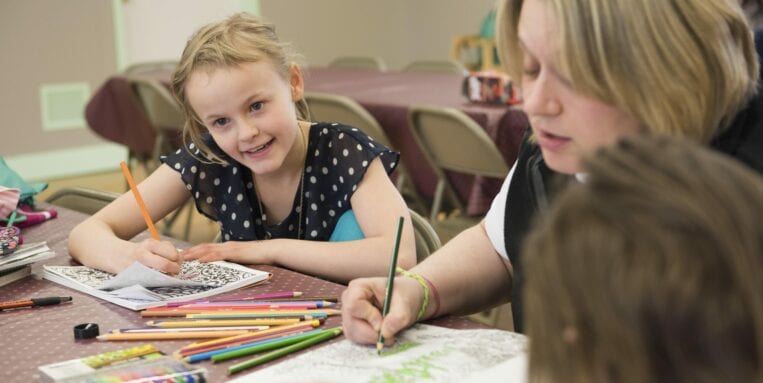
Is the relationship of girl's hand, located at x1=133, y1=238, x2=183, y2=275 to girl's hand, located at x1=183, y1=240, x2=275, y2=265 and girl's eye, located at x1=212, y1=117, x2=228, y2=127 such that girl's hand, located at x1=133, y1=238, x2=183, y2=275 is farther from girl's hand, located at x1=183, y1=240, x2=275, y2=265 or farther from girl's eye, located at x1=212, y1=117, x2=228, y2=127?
girl's eye, located at x1=212, y1=117, x2=228, y2=127

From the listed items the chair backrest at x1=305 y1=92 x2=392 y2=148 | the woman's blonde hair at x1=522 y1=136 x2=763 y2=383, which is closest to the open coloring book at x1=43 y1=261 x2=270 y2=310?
the woman's blonde hair at x1=522 y1=136 x2=763 y2=383

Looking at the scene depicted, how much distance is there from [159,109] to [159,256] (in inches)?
115

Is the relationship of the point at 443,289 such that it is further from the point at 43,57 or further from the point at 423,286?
the point at 43,57

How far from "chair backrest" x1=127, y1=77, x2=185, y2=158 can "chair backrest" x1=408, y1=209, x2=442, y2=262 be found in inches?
101

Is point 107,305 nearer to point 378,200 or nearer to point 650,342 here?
point 378,200

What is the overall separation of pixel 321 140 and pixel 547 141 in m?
0.83

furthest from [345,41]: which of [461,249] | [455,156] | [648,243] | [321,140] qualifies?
[648,243]

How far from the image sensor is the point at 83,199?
7.41 ft

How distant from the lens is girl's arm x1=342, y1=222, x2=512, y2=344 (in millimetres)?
1141

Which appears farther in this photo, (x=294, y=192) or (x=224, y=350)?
(x=294, y=192)

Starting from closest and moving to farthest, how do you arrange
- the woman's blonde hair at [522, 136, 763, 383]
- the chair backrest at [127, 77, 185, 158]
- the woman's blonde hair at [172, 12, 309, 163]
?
the woman's blonde hair at [522, 136, 763, 383] → the woman's blonde hair at [172, 12, 309, 163] → the chair backrest at [127, 77, 185, 158]

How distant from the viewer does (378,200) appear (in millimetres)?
1754

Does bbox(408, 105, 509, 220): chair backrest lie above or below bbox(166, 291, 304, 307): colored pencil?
below

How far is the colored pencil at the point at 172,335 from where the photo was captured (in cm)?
119
